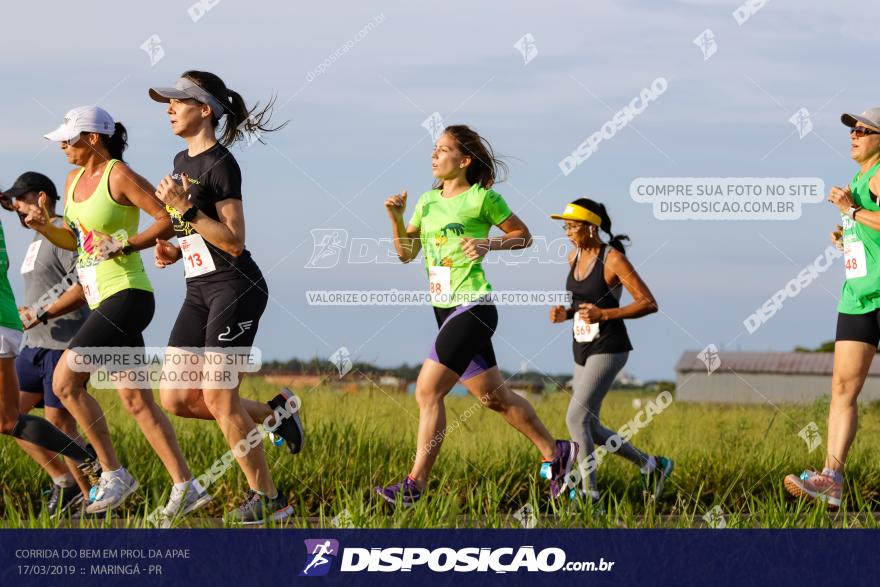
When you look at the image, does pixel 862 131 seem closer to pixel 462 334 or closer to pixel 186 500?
pixel 462 334

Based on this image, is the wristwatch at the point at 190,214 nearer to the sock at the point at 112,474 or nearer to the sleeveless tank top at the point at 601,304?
the sock at the point at 112,474

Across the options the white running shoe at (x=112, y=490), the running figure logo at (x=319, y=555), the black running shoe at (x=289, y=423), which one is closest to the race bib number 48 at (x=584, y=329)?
the black running shoe at (x=289, y=423)

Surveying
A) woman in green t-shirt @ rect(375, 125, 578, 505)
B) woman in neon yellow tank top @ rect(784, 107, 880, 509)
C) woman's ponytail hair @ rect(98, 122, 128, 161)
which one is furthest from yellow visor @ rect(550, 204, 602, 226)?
woman's ponytail hair @ rect(98, 122, 128, 161)

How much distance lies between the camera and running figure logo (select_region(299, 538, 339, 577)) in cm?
496

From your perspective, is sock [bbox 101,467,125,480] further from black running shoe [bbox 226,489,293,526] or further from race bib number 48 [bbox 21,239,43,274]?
race bib number 48 [bbox 21,239,43,274]

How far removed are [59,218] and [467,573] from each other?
12.3ft

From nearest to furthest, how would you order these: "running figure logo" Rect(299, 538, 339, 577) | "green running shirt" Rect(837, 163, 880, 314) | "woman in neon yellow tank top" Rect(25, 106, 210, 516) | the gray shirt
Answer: "running figure logo" Rect(299, 538, 339, 577), "woman in neon yellow tank top" Rect(25, 106, 210, 516), "green running shirt" Rect(837, 163, 880, 314), the gray shirt

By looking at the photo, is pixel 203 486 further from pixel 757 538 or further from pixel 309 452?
pixel 757 538

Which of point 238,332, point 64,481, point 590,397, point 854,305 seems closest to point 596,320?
point 590,397

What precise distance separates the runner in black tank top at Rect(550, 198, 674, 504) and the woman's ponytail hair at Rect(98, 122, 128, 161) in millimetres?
2523

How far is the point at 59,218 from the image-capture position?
23.9ft

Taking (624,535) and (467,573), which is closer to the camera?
(467,573)

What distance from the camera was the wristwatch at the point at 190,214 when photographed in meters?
5.88

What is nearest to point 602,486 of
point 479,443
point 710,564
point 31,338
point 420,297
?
point 479,443
